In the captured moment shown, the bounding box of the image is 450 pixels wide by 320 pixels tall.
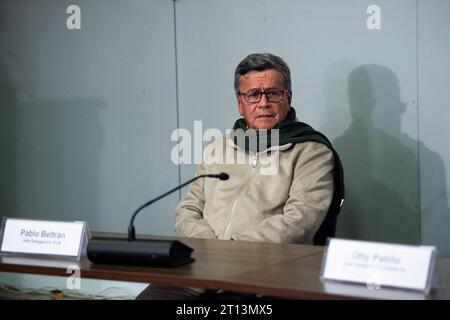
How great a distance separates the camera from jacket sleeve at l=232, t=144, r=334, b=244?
2.50 meters

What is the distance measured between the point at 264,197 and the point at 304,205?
20cm

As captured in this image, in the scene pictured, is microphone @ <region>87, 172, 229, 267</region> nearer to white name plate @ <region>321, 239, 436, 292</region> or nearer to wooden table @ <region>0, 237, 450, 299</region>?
wooden table @ <region>0, 237, 450, 299</region>

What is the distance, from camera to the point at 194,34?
3615 millimetres

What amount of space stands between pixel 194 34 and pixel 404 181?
1.32 metres

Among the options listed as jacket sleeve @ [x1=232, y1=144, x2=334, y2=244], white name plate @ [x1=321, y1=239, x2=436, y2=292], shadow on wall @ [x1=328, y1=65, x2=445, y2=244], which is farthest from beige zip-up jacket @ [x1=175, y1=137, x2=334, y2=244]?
white name plate @ [x1=321, y1=239, x2=436, y2=292]

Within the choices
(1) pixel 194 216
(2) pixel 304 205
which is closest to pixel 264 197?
(2) pixel 304 205

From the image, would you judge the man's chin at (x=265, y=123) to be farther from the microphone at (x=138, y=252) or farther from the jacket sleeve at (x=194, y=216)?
the microphone at (x=138, y=252)

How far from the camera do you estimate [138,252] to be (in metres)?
1.87

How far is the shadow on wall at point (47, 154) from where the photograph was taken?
3986mm

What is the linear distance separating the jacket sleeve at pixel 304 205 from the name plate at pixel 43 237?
72cm

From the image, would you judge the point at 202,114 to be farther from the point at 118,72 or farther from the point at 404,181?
the point at 404,181

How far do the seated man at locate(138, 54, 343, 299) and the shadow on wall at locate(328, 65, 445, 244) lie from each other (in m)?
0.50

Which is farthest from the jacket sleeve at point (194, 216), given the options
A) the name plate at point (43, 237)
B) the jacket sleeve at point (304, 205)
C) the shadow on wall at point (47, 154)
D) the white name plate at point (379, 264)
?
the shadow on wall at point (47, 154)
